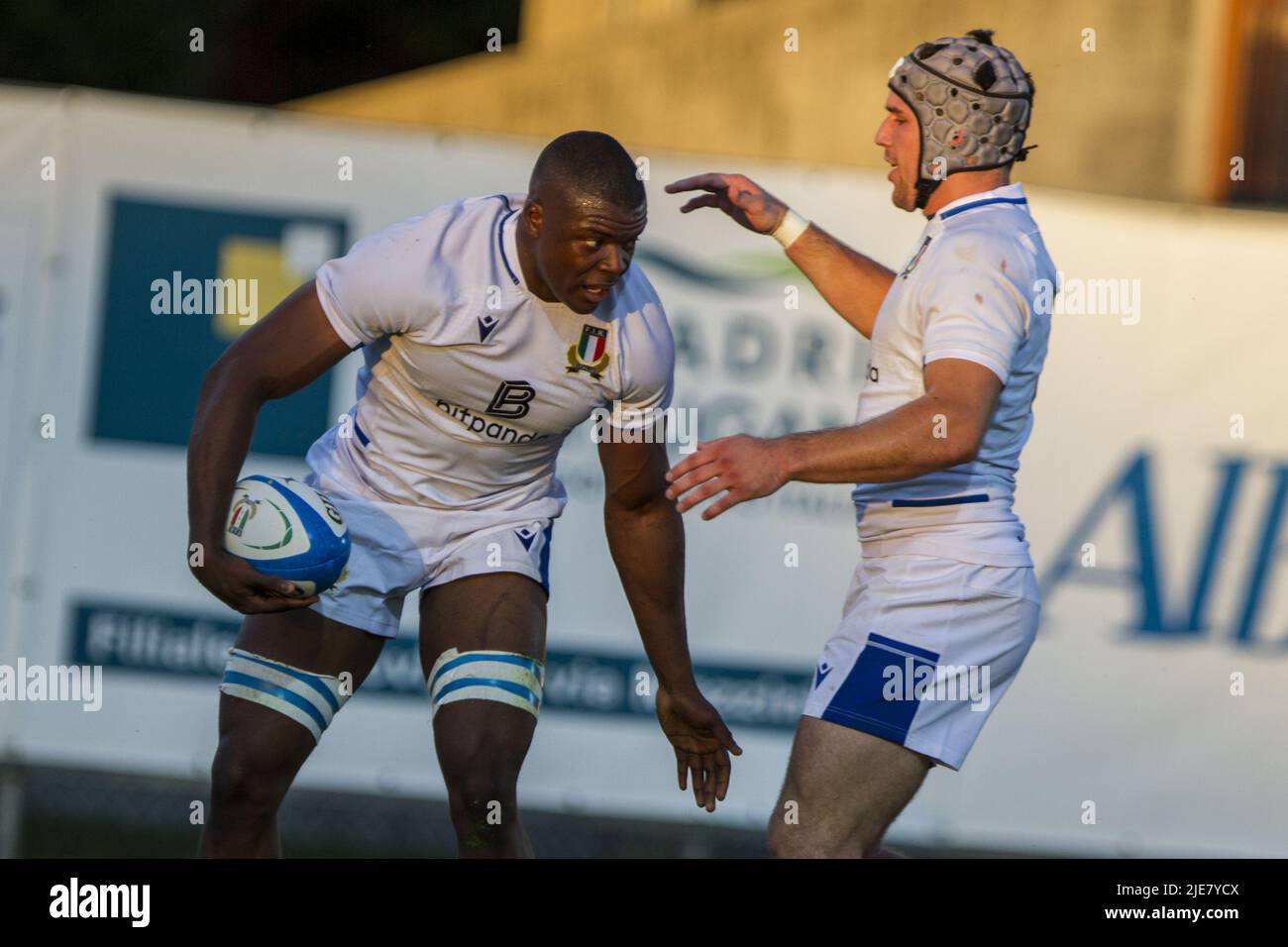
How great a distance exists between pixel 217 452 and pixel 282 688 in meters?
0.74

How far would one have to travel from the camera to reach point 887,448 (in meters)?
4.38

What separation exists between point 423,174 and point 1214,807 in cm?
453

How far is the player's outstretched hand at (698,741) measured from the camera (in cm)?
539

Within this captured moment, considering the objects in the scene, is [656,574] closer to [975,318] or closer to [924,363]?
[924,363]

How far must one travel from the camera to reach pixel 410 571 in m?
5.24

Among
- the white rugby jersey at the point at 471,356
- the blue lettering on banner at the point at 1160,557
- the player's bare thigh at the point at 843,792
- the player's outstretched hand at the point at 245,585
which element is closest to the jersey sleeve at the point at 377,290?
the white rugby jersey at the point at 471,356

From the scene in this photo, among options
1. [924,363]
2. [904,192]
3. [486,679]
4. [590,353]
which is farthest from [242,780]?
[904,192]

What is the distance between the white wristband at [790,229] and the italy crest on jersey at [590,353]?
2.59ft

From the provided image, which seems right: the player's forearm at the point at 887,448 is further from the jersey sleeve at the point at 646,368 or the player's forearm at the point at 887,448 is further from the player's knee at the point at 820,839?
the player's knee at the point at 820,839

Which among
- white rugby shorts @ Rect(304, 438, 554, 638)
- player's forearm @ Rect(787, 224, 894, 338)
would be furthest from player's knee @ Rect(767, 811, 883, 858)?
player's forearm @ Rect(787, 224, 894, 338)

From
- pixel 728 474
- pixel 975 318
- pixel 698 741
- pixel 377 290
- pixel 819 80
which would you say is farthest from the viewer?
pixel 819 80

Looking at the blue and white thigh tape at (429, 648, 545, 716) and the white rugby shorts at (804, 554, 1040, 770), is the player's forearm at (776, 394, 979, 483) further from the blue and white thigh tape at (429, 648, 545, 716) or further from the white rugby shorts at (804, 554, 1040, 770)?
the blue and white thigh tape at (429, 648, 545, 716)

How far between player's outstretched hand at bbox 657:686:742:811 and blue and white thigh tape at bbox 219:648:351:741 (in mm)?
1021

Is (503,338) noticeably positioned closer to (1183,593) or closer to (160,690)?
(160,690)
